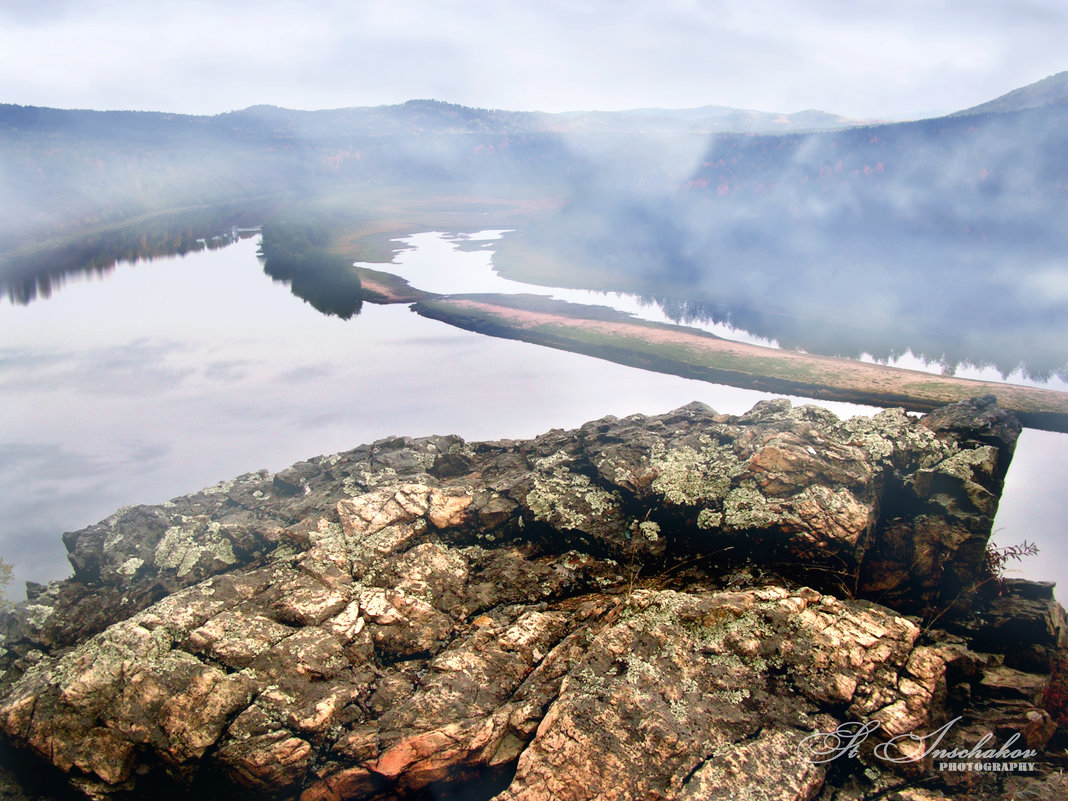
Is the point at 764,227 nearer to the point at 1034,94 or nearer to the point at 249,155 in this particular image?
the point at 1034,94

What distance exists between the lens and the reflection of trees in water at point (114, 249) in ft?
155

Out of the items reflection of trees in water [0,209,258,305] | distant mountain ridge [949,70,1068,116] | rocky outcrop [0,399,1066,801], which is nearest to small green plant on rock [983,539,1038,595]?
rocky outcrop [0,399,1066,801]

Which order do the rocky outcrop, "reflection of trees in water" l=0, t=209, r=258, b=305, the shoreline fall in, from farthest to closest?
"reflection of trees in water" l=0, t=209, r=258, b=305 < the shoreline < the rocky outcrop

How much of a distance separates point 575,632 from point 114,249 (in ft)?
228

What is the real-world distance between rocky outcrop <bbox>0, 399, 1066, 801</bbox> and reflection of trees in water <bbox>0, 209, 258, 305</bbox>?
44.8m

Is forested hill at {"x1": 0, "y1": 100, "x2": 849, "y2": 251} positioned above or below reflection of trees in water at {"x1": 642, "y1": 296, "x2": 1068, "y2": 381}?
above

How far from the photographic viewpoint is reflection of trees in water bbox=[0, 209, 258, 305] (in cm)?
4719

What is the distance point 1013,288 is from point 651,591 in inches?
1761

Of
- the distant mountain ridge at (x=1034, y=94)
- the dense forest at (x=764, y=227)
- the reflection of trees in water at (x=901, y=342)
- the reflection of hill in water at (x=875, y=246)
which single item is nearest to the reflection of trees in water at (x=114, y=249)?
the dense forest at (x=764, y=227)

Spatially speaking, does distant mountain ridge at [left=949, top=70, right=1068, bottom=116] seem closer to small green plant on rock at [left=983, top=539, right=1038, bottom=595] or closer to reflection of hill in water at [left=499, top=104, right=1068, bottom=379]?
reflection of hill in water at [left=499, top=104, right=1068, bottom=379]

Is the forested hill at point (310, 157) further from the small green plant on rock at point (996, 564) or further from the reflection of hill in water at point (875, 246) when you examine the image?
the small green plant on rock at point (996, 564)

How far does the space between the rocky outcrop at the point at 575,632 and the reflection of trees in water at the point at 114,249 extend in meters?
44.8

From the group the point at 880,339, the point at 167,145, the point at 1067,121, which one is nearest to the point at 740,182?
the point at 1067,121

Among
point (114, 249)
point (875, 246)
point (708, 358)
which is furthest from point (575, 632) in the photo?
point (114, 249)
